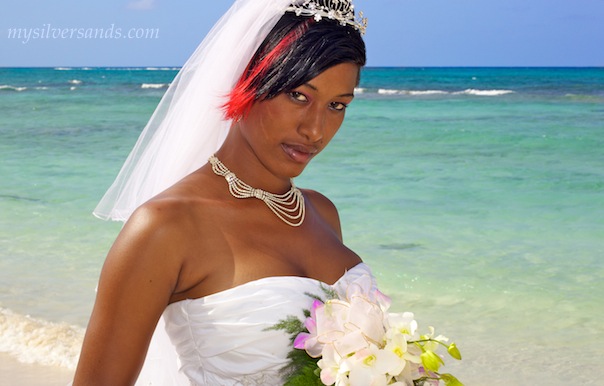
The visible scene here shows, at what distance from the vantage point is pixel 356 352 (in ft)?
6.79

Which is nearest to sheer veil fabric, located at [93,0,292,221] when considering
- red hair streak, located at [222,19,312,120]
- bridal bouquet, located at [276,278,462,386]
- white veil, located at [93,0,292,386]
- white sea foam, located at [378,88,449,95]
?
white veil, located at [93,0,292,386]

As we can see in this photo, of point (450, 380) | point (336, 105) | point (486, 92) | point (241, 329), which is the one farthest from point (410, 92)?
point (450, 380)

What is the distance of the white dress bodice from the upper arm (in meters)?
0.20

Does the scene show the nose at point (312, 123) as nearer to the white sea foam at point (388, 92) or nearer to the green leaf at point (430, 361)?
the green leaf at point (430, 361)

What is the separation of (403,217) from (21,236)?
13.3 feet

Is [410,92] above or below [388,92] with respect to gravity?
above

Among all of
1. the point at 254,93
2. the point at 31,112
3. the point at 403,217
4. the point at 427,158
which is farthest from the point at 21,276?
the point at 31,112

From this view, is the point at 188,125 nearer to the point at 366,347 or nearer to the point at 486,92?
the point at 366,347

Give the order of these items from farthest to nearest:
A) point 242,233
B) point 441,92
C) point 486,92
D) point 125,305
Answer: point 441,92
point 486,92
point 242,233
point 125,305

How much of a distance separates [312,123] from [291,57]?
0.64 feet

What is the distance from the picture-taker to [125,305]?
216 centimetres

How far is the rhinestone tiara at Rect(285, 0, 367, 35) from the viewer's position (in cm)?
249

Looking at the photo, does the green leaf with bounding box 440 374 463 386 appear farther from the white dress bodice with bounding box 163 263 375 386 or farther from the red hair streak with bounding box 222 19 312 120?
the red hair streak with bounding box 222 19 312 120

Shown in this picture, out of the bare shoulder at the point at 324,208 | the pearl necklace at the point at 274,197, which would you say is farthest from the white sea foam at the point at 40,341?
the pearl necklace at the point at 274,197
